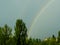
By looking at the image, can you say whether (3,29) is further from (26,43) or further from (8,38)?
(26,43)

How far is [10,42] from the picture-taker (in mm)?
64250

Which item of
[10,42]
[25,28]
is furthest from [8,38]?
[25,28]

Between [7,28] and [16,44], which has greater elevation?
[7,28]

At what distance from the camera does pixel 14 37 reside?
62.3m

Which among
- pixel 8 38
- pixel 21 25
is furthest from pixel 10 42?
pixel 21 25

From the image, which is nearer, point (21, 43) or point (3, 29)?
point (21, 43)

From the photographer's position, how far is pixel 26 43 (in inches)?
2462

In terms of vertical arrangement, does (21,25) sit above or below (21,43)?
above

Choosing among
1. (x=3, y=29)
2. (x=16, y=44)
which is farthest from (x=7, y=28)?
(x=16, y=44)

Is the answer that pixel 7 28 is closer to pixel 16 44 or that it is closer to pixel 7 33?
pixel 7 33

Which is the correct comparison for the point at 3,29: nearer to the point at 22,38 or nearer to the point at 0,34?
the point at 0,34

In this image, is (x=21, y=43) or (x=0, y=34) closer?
(x=21, y=43)

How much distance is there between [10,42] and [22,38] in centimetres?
464

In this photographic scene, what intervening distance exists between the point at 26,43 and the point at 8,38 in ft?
15.9
